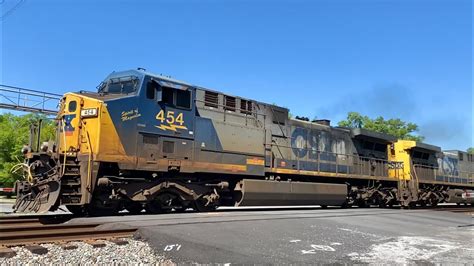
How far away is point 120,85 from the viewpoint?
35.7 feet

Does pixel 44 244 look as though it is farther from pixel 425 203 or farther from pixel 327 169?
pixel 425 203

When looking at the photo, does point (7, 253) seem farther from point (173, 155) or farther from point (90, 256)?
point (173, 155)

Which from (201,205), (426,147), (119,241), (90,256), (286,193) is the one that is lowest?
(90,256)

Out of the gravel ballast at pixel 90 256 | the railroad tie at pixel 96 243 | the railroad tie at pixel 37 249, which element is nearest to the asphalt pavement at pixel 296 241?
the gravel ballast at pixel 90 256

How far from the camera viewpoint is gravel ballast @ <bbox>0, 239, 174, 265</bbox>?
531cm

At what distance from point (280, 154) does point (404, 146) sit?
9875mm

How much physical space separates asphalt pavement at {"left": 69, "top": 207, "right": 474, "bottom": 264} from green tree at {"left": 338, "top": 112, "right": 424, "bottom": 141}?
48744 millimetres

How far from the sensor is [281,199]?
13.4m

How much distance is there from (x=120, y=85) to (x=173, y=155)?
241 cm

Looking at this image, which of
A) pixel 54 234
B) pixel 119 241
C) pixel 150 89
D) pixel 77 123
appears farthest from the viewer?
pixel 150 89

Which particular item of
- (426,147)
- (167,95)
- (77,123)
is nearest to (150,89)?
(167,95)

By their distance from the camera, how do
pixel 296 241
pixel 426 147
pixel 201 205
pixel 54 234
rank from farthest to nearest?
1. pixel 426 147
2. pixel 201 205
3. pixel 296 241
4. pixel 54 234

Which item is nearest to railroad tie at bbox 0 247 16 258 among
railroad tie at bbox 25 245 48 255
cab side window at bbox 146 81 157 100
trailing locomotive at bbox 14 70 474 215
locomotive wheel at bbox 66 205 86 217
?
railroad tie at bbox 25 245 48 255

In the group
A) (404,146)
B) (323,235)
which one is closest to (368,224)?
(323,235)
